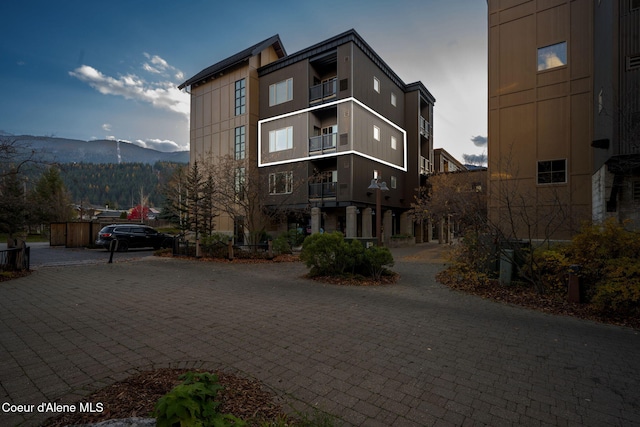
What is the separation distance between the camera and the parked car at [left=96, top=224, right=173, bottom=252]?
20.0m

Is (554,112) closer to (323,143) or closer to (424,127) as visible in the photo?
(323,143)

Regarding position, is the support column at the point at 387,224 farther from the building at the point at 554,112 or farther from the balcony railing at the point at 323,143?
the building at the point at 554,112

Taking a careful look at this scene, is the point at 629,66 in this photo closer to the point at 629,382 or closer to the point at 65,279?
the point at 629,382

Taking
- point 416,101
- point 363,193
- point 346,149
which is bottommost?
point 363,193

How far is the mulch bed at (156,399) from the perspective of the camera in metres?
2.66

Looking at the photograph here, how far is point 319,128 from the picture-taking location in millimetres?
24875

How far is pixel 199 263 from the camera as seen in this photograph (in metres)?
13.9

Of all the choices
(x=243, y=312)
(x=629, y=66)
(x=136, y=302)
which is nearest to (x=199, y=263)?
(x=136, y=302)

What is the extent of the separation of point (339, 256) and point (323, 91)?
17.2 meters

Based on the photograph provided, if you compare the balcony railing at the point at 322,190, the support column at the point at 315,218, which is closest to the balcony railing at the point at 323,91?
the balcony railing at the point at 322,190

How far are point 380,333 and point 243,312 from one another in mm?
2658

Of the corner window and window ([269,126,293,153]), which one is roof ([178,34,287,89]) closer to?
the corner window

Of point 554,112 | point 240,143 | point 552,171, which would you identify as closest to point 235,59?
point 240,143

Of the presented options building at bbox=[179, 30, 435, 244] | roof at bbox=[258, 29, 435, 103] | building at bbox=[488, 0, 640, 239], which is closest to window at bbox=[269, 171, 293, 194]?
building at bbox=[179, 30, 435, 244]
